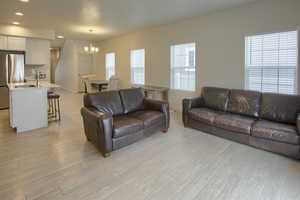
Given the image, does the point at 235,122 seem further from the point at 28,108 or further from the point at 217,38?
the point at 28,108

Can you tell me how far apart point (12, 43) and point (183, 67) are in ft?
18.5

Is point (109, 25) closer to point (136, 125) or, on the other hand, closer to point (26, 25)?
point (26, 25)

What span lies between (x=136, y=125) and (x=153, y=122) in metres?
0.45

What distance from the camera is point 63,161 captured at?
2.61 m

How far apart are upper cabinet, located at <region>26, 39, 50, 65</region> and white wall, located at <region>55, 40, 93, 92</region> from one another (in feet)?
8.13

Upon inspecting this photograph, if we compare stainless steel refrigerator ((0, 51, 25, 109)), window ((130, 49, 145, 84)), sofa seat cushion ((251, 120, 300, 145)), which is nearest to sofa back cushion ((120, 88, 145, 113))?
sofa seat cushion ((251, 120, 300, 145))

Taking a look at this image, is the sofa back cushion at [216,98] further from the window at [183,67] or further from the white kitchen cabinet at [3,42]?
the white kitchen cabinet at [3,42]

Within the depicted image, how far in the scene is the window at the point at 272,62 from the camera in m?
3.57

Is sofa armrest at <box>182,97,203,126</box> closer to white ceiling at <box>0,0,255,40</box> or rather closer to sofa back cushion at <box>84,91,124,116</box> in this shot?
sofa back cushion at <box>84,91,124,116</box>

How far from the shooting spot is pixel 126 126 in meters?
2.93

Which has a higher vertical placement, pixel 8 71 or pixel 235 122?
pixel 8 71

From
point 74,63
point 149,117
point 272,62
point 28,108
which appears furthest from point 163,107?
point 74,63

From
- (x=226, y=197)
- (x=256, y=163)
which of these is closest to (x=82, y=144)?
(x=226, y=197)

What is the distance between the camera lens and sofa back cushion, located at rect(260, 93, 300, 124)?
3084 mm
